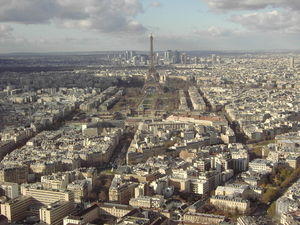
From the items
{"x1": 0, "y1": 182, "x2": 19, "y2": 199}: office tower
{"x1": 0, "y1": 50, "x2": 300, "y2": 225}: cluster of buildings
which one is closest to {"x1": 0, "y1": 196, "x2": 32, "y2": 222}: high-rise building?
{"x1": 0, "y1": 50, "x2": 300, "y2": 225}: cluster of buildings

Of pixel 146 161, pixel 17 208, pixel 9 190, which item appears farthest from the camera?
pixel 146 161

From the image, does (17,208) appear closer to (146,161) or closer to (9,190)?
(9,190)

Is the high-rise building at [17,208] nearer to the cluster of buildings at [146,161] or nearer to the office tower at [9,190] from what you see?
the cluster of buildings at [146,161]

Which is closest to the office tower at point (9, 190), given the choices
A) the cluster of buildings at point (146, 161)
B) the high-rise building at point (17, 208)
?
the cluster of buildings at point (146, 161)

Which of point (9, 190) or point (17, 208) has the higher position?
point (9, 190)

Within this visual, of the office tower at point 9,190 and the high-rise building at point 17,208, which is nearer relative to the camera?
the high-rise building at point 17,208

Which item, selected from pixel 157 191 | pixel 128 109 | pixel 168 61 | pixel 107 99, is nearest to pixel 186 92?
pixel 107 99

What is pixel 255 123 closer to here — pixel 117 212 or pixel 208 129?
pixel 208 129

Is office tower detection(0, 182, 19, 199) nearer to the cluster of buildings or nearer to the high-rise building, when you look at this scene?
the cluster of buildings

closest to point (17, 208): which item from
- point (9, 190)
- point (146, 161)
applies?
point (9, 190)

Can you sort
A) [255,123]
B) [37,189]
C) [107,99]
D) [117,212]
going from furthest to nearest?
[107,99] < [255,123] < [37,189] < [117,212]

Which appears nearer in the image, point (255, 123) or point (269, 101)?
point (255, 123)
